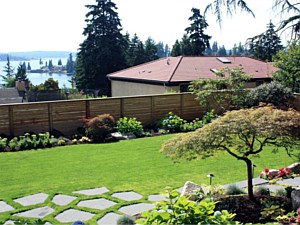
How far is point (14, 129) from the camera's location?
12641mm

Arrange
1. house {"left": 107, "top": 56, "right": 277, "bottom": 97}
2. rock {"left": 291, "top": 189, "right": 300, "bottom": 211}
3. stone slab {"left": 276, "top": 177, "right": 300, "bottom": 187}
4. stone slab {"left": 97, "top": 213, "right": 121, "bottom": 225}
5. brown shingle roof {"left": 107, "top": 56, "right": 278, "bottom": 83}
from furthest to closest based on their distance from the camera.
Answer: brown shingle roof {"left": 107, "top": 56, "right": 278, "bottom": 83}, house {"left": 107, "top": 56, "right": 277, "bottom": 97}, stone slab {"left": 276, "top": 177, "right": 300, "bottom": 187}, rock {"left": 291, "top": 189, "right": 300, "bottom": 211}, stone slab {"left": 97, "top": 213, "right": 121, "bottom": 225}

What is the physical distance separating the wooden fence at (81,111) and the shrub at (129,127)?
2.90 feet

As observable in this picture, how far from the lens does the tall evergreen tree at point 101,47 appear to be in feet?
111

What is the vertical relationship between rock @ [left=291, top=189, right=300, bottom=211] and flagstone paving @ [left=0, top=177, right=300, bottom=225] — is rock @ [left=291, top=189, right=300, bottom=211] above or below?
above

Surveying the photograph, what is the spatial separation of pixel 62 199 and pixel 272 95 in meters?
11.2

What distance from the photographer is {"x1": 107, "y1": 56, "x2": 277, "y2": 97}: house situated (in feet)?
65.8

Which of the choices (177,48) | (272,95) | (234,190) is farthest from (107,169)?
(177,48)

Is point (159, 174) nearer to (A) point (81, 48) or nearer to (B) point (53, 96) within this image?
(B) point (53, 96)

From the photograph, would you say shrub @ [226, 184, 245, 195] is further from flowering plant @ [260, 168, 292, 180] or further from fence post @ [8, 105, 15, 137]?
fence post @ [8, 105, 15, 137]

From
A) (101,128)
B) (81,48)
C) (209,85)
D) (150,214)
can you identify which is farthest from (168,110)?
(81,48)

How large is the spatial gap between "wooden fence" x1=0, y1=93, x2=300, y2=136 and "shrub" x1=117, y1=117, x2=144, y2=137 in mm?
883

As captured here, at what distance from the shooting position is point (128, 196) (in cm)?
667

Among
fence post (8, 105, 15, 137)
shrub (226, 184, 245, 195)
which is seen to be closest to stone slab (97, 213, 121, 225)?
shrub (226, 184, 245, 195)

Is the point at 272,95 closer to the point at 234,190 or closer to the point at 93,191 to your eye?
the point at 234,190
